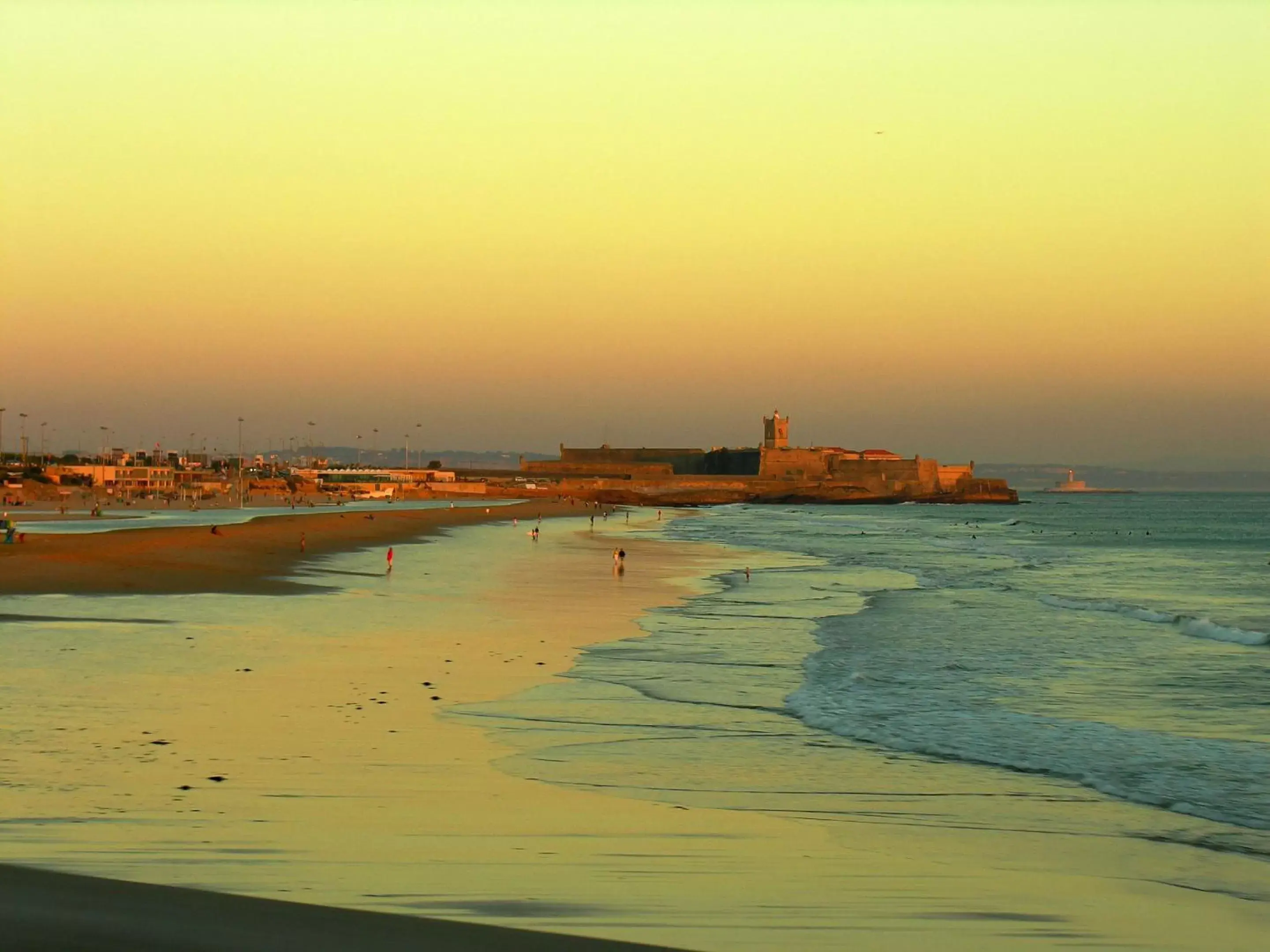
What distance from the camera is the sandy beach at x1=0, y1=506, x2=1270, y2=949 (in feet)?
22.2

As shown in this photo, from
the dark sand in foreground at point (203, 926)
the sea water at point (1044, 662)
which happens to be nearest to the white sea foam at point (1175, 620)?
the sea water at point (1044, 662)

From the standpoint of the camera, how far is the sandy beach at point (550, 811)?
22.2ft

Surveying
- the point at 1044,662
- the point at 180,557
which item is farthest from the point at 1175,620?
the point at 180,557

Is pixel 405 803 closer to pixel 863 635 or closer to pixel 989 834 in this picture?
pixel 989 834

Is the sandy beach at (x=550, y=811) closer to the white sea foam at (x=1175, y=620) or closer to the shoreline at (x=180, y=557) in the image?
the shoreline at (x=180, y=557)

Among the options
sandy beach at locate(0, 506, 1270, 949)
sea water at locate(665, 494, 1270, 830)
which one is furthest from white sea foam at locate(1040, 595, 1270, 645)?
sandy beach at locate(0, 506, 1270, 949)

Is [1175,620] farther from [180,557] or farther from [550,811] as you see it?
[180,557]

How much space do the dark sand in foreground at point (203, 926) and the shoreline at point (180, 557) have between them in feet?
68.0

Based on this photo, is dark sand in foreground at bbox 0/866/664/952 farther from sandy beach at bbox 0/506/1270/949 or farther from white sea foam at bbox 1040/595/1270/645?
white sea foam at bbox 1040/595/1270/645

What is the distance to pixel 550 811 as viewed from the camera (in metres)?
9.05

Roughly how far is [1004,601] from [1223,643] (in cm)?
849

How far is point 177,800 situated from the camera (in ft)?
28.6

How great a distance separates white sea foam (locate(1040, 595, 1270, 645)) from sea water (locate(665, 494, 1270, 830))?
0.27ft

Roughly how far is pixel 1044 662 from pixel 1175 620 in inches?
349
